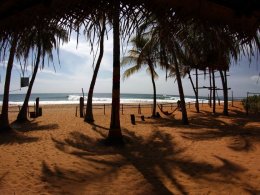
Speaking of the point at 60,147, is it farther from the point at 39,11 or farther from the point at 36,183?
the point at 39,11

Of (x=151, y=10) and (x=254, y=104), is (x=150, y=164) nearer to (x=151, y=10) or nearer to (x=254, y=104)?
(x=151, y=10)

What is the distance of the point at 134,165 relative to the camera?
8.31 meters

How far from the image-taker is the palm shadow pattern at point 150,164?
680 centimetres

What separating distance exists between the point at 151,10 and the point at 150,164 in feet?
23.3

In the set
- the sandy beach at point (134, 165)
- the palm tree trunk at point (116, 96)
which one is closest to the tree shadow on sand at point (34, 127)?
the sandy beach at point (134, 165)

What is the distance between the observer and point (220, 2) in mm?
1464

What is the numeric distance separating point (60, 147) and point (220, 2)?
976 cm

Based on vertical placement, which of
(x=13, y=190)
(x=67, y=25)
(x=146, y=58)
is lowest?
(x=13, y=190)

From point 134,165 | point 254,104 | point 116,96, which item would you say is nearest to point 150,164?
point 134,165

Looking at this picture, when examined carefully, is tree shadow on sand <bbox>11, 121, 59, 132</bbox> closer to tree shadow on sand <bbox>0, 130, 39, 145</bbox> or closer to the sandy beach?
tree shadow on sand <bbox>0, 130, 39, 145</bbox>

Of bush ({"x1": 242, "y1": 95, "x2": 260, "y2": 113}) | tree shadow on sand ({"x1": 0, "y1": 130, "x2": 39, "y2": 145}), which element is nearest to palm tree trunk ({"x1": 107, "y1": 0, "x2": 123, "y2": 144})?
tree shadow on sand ({"x1": 0, "y1": 130, "x2": 39, "y2": 145})

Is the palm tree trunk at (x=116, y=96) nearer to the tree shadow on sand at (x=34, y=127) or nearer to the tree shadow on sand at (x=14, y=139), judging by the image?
the tree shadow on sand at (x=14, y=139)

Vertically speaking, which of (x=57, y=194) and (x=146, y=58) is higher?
(x=146, y=58)

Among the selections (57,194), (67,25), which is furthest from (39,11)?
(57,194)
